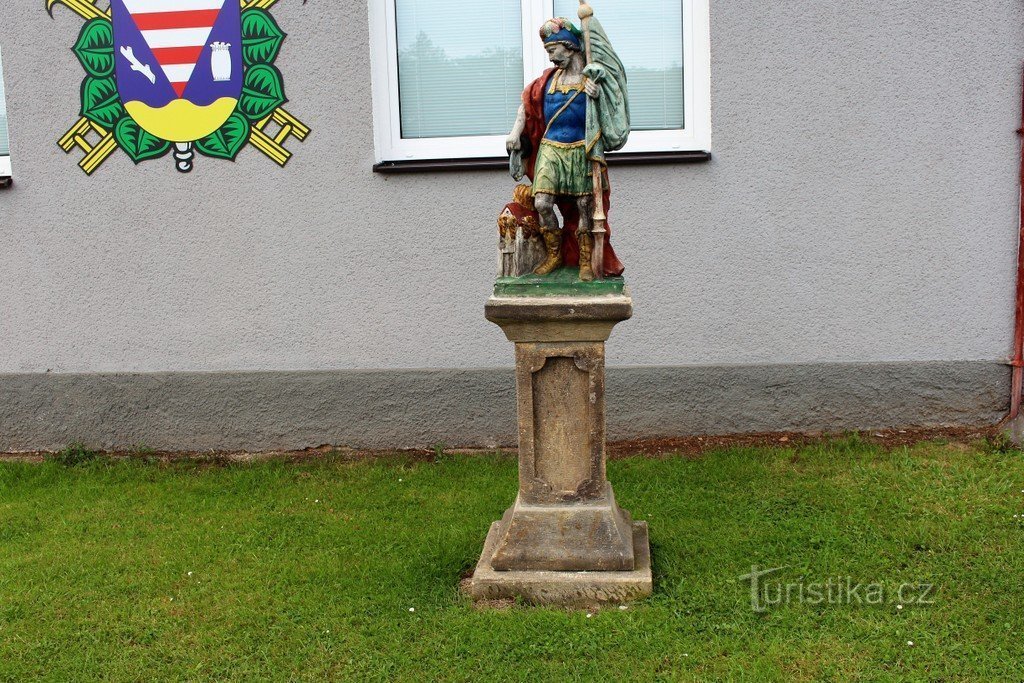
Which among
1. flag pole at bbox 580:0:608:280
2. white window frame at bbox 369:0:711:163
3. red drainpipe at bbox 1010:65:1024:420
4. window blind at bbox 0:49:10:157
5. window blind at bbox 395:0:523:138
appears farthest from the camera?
window blind at bbox 0:49:10:157

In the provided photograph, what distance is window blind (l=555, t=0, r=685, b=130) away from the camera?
18.8ft

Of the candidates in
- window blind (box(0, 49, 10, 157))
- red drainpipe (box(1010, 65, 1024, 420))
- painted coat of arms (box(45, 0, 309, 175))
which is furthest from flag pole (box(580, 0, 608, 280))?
window blind (box(0, 49, 10, 157))

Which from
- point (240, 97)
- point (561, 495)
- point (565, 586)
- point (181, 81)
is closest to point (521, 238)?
point (561, 495)

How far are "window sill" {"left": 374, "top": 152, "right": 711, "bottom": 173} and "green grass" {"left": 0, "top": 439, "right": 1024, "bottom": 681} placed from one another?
5.86 ft

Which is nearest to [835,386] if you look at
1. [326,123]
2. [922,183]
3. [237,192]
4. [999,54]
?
[922,183]

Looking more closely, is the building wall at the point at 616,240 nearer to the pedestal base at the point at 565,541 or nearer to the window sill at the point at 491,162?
the window sill at the point at 491,162

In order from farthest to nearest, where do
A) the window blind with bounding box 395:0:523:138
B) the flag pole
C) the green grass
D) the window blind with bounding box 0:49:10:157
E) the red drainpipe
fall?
the window blind with bounding box 0:49:10:157 → the window blind with bounding box 395:0:523:138 → the red drainpipe → the flag pole → the green grass

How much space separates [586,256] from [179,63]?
132 inches

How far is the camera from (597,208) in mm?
3682

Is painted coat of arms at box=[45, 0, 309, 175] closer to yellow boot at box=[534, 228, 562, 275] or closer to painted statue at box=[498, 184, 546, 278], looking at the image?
painted statue at box=[498, 184, 546, 278]

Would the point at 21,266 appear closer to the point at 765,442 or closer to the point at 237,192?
the point at 237,192

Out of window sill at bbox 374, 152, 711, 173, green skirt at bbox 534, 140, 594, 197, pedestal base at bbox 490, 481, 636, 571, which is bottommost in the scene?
pedestal base at bbox 490, 481, 636, 571

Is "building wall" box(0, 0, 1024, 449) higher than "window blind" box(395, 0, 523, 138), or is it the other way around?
"window blind" box(395, 0, 523, 138)

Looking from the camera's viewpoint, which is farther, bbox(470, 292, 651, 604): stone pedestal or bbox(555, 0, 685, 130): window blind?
bbox(555, 0, 685, 130): window blind
